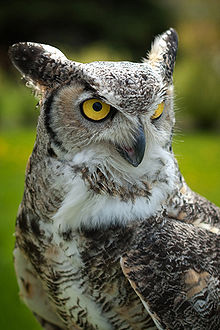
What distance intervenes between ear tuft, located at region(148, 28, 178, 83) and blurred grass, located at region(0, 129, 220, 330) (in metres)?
0.48

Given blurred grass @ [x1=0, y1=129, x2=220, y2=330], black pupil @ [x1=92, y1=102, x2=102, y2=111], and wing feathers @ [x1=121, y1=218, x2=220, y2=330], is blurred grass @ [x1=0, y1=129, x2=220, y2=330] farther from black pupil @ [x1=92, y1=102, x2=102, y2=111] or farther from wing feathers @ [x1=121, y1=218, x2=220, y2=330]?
black pupil @ [x1=92, y1=102, x2=102, y2=111]

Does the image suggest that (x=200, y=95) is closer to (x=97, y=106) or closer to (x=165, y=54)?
(x=165, y=54)

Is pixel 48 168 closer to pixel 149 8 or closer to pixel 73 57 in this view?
pixel 73 57

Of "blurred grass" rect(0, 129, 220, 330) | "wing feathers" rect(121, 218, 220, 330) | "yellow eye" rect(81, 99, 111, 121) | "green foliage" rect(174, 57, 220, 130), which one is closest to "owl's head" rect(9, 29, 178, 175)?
"yellow eye" rect(81, 99, 111, 121)

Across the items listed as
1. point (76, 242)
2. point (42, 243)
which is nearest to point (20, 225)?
point (42, 243)

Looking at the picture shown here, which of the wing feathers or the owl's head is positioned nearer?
the owl's head

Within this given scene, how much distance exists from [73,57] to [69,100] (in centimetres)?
1078

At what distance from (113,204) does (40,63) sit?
628mm

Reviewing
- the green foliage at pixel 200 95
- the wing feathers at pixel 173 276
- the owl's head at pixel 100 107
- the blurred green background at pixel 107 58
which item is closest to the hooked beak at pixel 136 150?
the owl's head at pixel 100 107

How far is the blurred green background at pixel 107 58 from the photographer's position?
18.6 feet

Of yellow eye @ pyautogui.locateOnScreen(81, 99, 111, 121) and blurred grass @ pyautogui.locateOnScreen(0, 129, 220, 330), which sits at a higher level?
blurred grass @ pyautogui.locateOnScreen(0, 129, 220, 330)

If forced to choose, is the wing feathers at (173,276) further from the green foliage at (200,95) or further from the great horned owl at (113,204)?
the green foliage at (200,95)

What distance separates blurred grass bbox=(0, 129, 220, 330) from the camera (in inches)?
162

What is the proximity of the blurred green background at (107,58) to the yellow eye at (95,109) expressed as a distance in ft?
1.79
